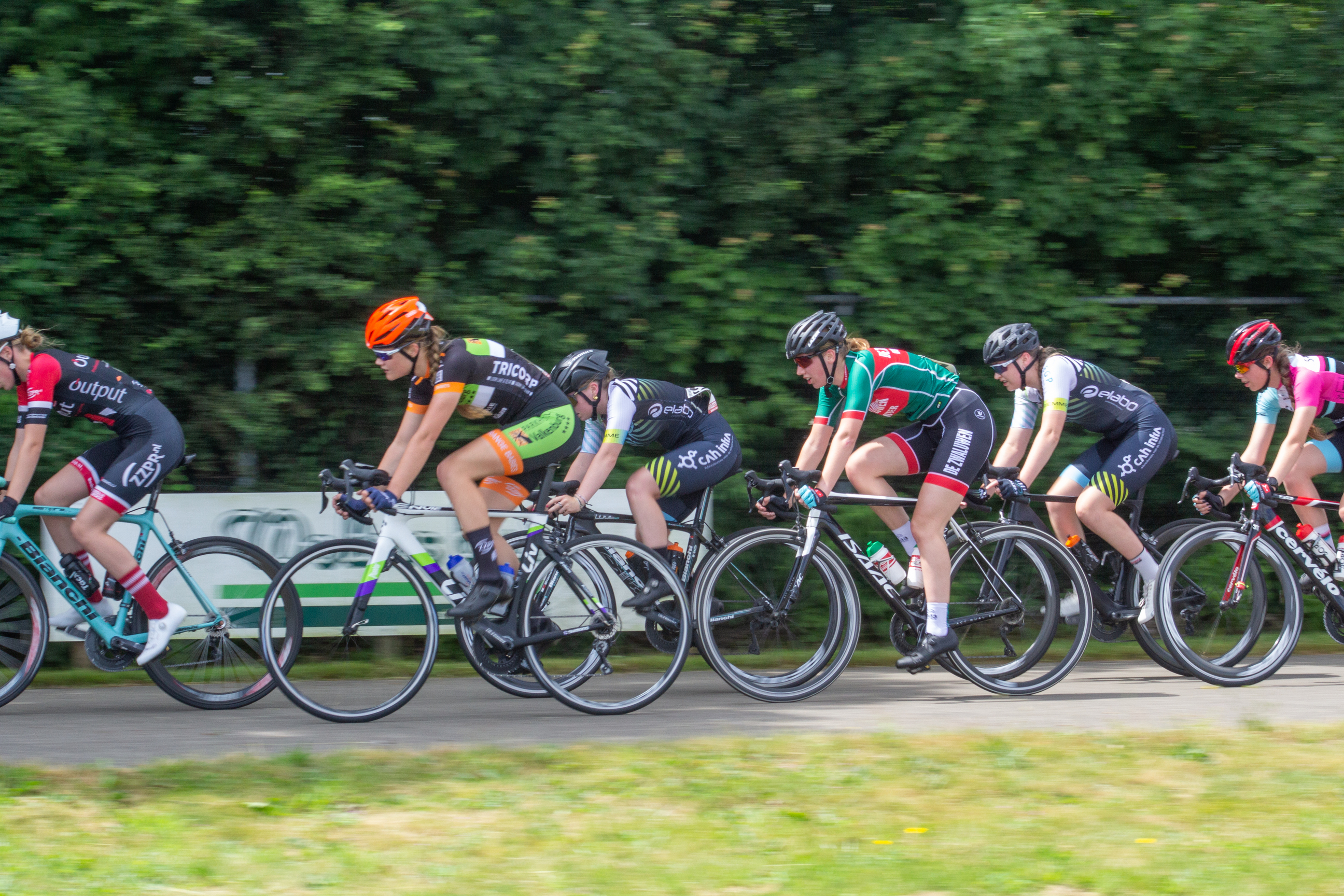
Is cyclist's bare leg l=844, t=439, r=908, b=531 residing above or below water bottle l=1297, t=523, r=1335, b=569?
above

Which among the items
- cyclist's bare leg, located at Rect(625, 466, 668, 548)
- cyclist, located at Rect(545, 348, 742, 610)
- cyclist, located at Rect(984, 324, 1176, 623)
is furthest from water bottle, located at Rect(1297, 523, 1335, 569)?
cyclist's bare leg, located at Rect(625, 466, 668, 548)

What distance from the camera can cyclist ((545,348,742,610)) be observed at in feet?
21.6

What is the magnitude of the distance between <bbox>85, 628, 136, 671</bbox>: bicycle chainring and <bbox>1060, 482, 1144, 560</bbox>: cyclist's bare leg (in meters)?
5.15

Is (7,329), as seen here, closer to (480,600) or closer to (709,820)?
(480,600)

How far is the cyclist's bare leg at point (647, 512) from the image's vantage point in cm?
684

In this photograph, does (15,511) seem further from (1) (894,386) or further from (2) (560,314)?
(1) (894,386)

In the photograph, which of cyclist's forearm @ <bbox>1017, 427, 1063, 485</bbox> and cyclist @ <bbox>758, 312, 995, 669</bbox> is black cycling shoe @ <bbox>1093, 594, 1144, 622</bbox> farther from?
cyclist @ <bbox>758, 312, 995, 669</bbox>

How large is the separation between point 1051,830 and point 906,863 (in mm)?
637

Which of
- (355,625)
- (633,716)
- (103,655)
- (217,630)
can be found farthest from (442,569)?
(103,655)

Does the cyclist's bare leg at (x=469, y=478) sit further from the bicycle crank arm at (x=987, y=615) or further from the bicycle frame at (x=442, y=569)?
the bicycle crank arm at (x=987, y=615)

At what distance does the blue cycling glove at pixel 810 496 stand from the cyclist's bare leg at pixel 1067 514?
5.47 ft

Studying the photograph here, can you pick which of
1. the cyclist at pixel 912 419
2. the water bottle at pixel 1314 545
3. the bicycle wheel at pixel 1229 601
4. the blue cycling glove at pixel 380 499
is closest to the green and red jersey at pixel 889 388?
the cyclist at pixel 912 419

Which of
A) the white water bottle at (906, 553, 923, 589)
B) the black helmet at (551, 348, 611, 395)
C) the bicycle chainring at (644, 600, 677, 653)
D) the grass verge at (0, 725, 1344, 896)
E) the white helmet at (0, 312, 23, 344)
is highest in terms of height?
the white helmet at (0, 312, 23, 344)

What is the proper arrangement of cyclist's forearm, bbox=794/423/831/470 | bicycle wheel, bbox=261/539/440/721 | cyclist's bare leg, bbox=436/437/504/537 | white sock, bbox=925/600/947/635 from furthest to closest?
cyclist's forearm, bbox=794/423/831/470 → white sock, bbox=925/600/947/635 → cyclist's bare leg, bbox=436/437/504/537 → bicycle wheel, bbox=261/539/440/721
